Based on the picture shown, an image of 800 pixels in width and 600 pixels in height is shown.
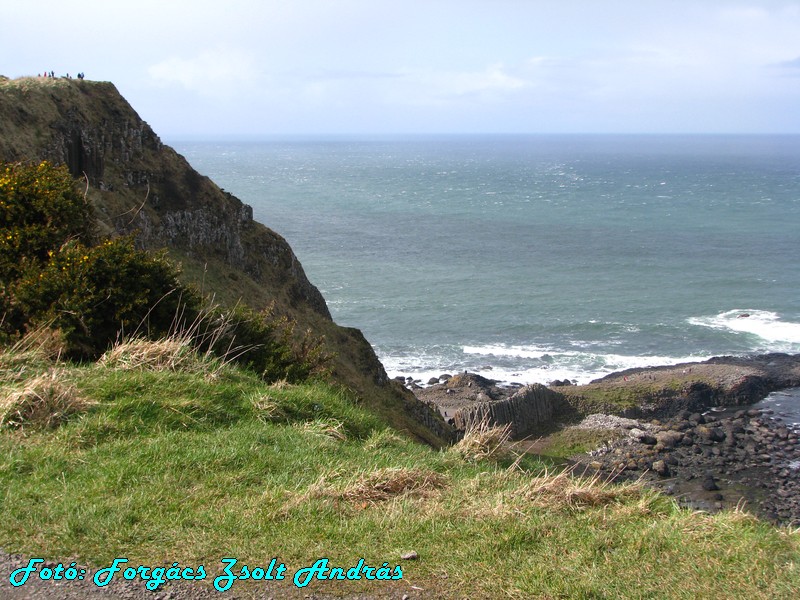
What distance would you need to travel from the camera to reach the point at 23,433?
27.1 ft

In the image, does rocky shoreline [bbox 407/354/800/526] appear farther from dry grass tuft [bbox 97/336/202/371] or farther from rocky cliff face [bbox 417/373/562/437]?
dry grass tuft [bbox 97/336/202/371]

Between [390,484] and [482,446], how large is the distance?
2.63 m

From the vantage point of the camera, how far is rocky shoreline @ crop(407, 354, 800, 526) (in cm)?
3012

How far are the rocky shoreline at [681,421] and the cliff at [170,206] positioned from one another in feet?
20.5

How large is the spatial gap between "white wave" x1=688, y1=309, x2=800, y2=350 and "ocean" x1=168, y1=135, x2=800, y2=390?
5.8 inches

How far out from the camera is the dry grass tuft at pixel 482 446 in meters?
9.82

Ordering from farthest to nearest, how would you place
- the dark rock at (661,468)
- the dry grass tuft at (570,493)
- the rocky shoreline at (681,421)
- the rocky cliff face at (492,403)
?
the rocky cliff face at (492,403) < the dark rock at (661,468) < the rocky shoreline at (681,421) < the dry grass tuft at (570,493)

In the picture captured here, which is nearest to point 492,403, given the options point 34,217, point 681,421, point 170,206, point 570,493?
point 681,421

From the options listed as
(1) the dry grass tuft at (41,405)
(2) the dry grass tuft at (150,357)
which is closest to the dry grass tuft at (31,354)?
(2) the dry grass tuft at (150,357)

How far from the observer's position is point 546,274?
2795 inches

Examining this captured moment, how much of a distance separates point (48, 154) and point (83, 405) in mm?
22381

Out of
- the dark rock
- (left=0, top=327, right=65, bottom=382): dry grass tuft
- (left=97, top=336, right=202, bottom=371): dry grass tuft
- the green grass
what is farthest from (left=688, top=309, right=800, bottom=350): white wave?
(left=0, top=327, right=65, bottom=382): dry grass tuft

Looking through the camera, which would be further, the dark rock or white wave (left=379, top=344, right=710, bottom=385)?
white wave (left=379, top=344, right=710, bottom=385)

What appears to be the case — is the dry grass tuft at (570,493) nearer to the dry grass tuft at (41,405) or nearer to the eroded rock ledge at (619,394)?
the dry grass tuft at (41,405)
